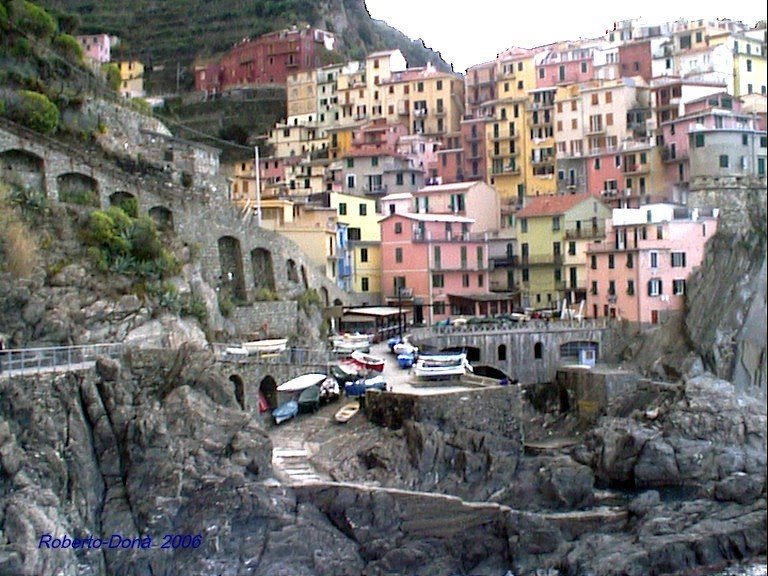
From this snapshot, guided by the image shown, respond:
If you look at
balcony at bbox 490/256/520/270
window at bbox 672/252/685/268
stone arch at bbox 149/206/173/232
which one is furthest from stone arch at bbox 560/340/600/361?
stone arch at bbox 149/206/173/232

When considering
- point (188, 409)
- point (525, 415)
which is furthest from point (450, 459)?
point (525, 415)

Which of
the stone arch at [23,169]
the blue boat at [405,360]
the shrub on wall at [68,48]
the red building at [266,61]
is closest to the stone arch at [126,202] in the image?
the stone arch at [23,169]

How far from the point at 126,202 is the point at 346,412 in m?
9.12

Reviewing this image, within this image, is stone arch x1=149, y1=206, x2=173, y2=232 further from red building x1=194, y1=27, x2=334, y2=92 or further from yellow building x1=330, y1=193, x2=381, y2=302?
red building x1=194, y1=27, x2=334, y2=92

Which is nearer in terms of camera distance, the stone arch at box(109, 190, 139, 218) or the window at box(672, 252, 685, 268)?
the stone arch at box(109, 190, 139, 218)

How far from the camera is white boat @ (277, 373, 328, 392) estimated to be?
30312mm

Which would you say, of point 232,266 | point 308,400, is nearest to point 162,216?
point 232,266

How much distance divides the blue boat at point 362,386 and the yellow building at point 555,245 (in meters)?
16.6

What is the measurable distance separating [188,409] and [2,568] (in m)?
6.33

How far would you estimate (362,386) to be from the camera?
30.9 meters

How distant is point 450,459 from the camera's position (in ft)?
93.6

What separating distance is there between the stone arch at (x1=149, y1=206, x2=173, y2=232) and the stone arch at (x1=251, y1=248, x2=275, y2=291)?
3.69m

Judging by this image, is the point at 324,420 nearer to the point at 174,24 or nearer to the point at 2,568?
the point at 2,568

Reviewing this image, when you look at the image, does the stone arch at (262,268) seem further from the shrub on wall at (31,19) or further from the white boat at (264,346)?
the shrub on wall at (31,19)
